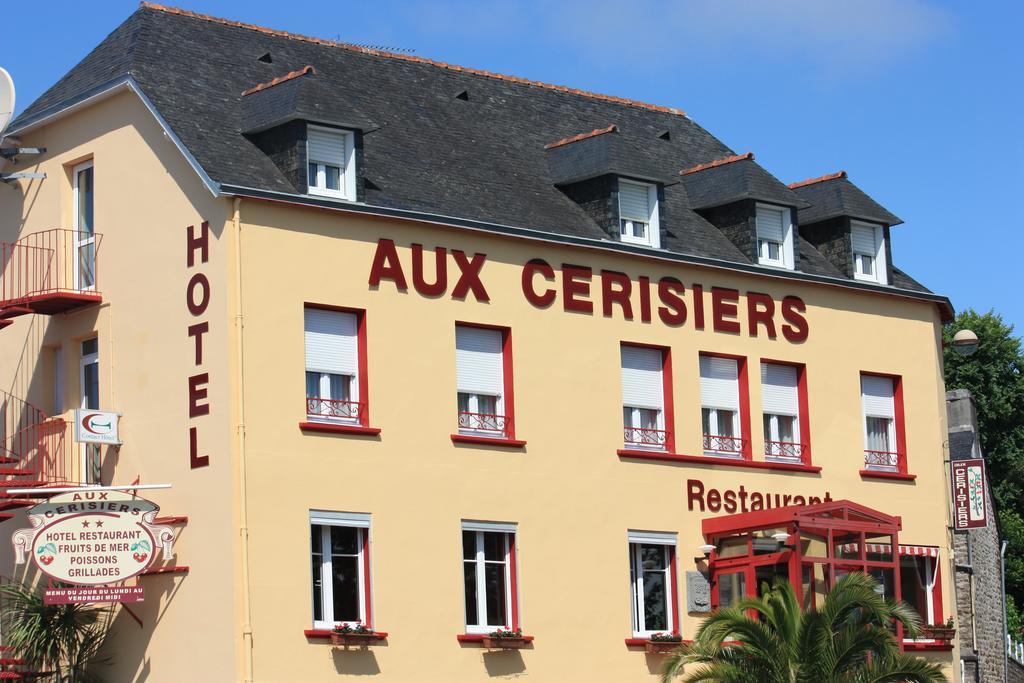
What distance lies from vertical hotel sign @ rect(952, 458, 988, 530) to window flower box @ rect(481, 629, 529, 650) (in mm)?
10569

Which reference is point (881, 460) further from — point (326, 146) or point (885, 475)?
point (326, 146)

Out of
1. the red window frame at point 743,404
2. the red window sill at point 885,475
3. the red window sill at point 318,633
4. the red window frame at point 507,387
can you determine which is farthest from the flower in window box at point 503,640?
the red window sill at point 885,475

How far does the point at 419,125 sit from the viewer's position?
33844 millimetres

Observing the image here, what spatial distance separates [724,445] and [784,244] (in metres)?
4.11

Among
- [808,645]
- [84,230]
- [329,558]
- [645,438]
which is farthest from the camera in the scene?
[645,438]

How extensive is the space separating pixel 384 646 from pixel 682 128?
15594 mm

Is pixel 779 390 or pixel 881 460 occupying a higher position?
pixel 779 390

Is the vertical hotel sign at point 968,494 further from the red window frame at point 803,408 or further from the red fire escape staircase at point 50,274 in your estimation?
the red fire escape staircase at point 50,274

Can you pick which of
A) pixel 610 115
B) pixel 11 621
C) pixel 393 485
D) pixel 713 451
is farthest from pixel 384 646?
pixel 610 115

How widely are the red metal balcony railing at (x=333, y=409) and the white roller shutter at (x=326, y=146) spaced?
3709mm

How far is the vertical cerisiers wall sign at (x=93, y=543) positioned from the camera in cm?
2744

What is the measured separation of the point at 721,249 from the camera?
34750mm

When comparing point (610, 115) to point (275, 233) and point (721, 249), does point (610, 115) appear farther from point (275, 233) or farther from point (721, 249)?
point (275, 233)

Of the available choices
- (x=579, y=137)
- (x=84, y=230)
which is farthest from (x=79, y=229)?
(x=579, y=137)
